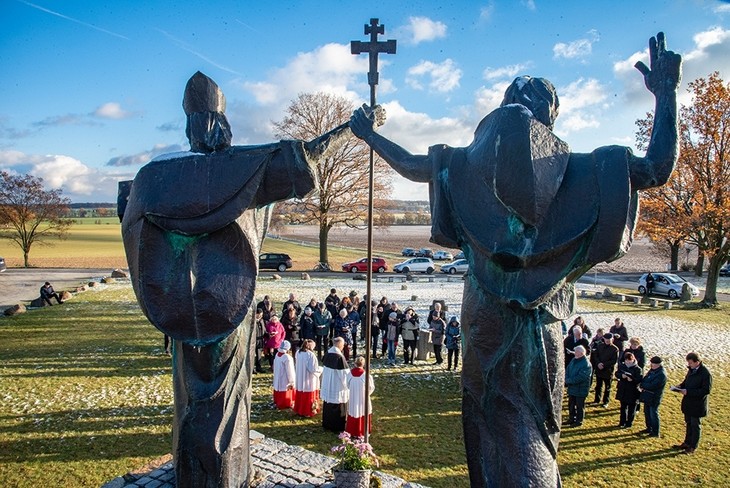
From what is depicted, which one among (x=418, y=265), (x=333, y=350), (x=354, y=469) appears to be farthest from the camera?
(x=418, y=265)

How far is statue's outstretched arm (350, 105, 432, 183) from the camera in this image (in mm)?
3748

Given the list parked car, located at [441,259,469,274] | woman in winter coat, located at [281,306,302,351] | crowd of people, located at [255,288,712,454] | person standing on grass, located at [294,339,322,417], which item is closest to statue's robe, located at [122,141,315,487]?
crowd of people, located at [255,288,712,454]

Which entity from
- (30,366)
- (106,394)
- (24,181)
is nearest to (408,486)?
(106,394)

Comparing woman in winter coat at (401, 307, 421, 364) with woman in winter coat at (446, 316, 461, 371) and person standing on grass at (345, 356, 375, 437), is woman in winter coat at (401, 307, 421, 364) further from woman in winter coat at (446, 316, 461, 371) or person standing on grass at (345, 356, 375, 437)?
person standing on grass at (345, 356, 375, 437)

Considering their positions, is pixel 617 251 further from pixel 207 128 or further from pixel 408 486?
pixel 408 486

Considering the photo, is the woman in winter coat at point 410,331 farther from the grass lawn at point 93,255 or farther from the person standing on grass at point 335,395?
the grass lawn at point 93,255

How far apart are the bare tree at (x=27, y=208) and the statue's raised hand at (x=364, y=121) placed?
125 feet

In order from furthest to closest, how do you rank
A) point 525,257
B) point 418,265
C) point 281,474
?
1. point 418,265
2. point 281,474
3. point 525,257

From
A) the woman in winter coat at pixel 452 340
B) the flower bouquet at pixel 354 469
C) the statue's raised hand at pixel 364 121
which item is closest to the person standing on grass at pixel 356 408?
the flower bouquet at pixel 354 469

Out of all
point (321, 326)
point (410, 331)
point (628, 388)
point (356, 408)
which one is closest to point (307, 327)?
point (321, 326)

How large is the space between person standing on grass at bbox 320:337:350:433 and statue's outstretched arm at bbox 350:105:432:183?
5.48 metres

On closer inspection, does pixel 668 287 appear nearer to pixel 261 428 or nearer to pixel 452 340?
pixel 452 340

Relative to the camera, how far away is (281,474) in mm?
5844

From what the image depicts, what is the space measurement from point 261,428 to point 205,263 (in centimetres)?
543
